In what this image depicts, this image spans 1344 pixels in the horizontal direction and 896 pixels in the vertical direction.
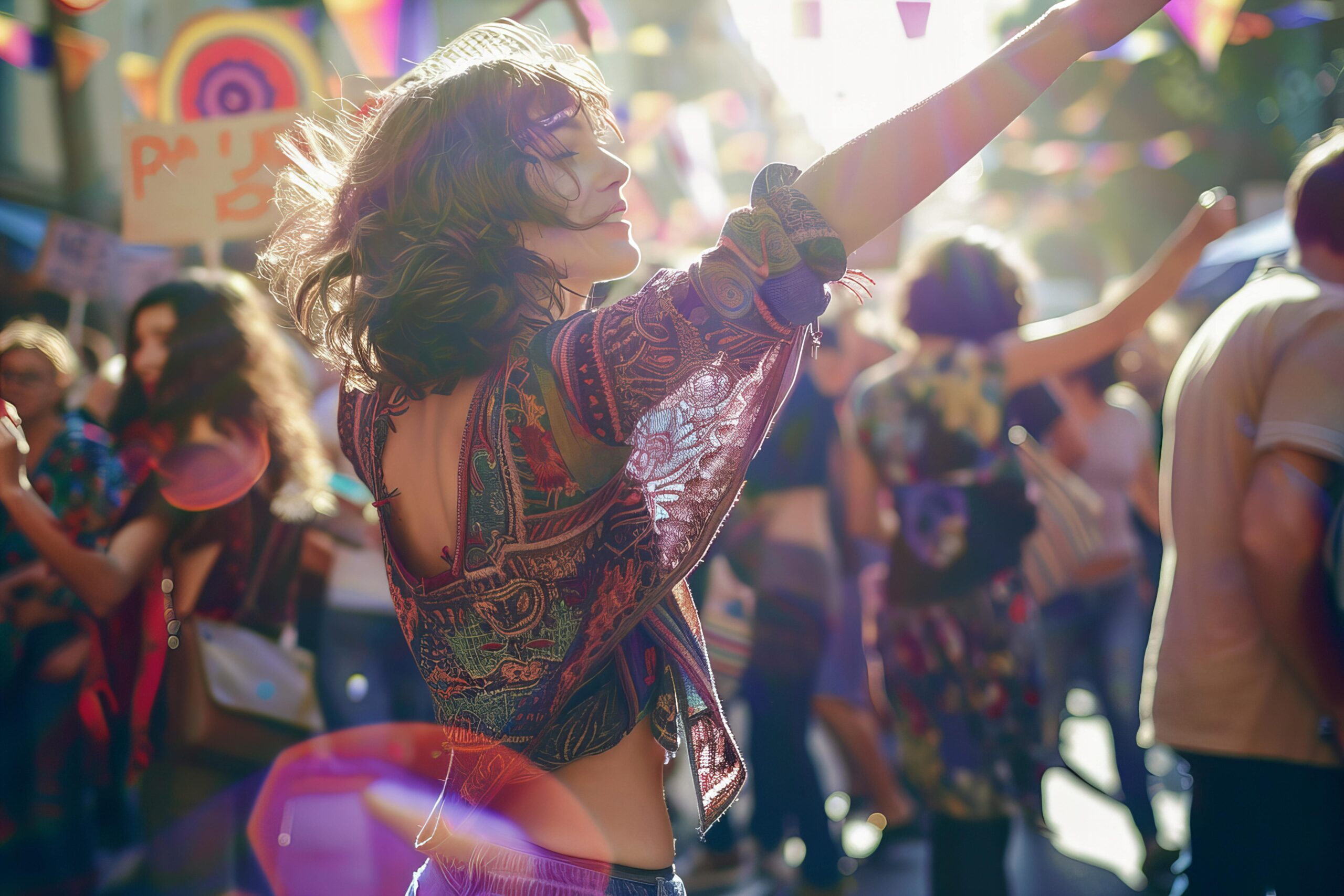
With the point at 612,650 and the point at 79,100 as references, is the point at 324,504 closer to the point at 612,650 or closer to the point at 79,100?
the point at 612,650

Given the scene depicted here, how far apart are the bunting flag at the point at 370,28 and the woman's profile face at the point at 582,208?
3414mm

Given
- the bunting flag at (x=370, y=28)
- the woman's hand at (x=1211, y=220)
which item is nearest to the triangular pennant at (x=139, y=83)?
the bunting flag at (x=370, y=28)

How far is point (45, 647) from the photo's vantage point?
3.58m

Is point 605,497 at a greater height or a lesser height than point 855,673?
greater

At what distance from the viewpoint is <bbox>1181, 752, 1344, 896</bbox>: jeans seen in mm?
2217

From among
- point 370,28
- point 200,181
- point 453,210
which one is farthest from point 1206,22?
point 453,210

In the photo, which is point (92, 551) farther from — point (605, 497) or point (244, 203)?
point (605, 497)

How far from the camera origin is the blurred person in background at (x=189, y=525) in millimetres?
3002

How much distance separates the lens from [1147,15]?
118cm

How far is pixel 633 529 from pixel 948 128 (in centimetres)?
60

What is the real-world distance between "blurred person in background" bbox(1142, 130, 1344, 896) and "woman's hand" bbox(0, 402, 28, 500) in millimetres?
3006

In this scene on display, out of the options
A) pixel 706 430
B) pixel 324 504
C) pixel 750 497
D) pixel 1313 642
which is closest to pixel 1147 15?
pixel 706 430

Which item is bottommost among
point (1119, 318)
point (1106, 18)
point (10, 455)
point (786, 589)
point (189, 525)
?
point (786, 589)

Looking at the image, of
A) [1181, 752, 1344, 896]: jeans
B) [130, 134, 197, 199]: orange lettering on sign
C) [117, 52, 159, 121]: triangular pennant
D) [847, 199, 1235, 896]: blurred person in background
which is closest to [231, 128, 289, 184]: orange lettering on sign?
[130, 134, 197, 199]: orange lettering on sign
